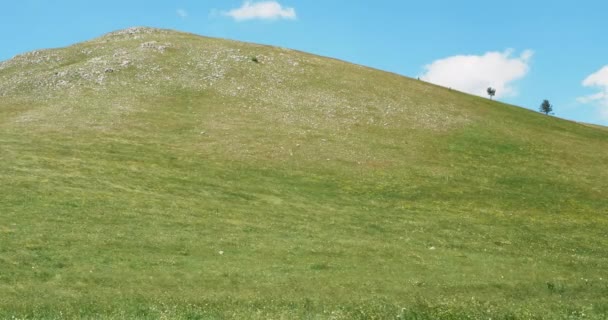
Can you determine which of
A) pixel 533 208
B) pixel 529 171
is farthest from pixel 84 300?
pixel 529 171

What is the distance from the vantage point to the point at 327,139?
65.4 metres

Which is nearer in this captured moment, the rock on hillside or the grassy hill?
the grassy hill

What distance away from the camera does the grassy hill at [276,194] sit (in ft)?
89.0

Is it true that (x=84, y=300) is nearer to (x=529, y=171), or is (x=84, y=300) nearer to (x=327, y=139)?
(x=327, y=139)

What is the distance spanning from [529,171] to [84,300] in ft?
157

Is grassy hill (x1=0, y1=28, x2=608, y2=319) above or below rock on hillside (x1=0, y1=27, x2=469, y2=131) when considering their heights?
below

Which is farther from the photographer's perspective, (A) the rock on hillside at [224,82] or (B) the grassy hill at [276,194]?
(A) the rock on hillside at [224,82]

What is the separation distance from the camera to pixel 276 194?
47219mm

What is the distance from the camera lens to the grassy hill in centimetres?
2712

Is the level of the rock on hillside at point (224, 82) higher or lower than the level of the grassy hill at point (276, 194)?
higher

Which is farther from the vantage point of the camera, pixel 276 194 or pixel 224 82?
pixel 224 82

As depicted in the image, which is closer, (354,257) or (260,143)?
(354,257)

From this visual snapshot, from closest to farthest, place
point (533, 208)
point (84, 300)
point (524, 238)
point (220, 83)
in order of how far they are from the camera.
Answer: point (84, 300), point (524, 238), point (533, 208), point (220, 83)

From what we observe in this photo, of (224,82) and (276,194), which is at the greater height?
(224,82)
